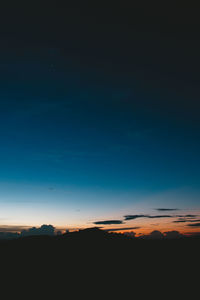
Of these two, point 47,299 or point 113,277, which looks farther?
point 113,277

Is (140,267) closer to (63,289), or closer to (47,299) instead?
(63,289)

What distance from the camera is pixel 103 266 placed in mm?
161000

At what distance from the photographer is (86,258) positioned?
576 ft

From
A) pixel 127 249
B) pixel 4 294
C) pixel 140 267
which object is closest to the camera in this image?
pixel 4 294

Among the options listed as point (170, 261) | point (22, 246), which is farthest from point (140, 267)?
point (22, 246)

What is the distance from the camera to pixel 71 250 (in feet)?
638

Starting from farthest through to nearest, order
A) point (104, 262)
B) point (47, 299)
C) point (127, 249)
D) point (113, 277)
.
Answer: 1. point (127, 249)
2. point (104, 262)
3. point (113, 277)
4. point (47, 299)

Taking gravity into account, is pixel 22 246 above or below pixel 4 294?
above

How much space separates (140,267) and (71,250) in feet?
210

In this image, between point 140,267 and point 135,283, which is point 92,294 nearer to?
point 135,283

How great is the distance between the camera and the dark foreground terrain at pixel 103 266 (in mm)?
132000

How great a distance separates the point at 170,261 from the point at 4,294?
96.9 m

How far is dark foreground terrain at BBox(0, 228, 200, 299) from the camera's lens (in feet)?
433

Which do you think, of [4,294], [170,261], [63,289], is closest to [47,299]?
[63,289]
